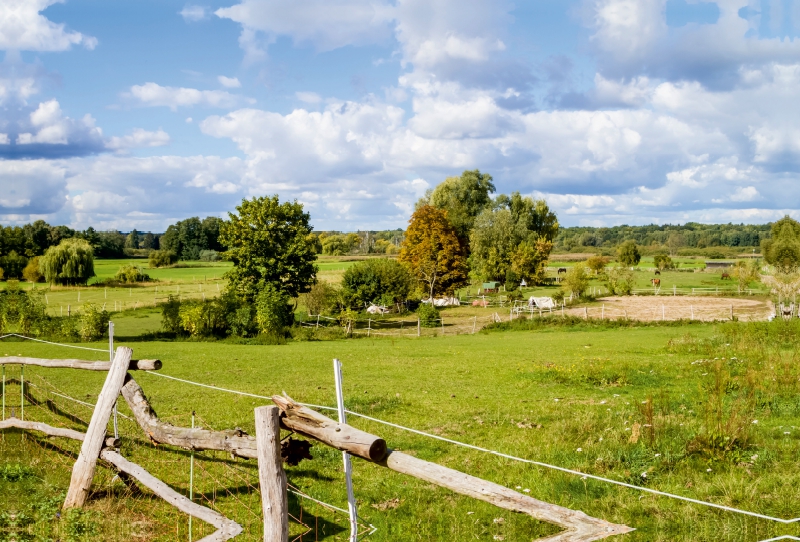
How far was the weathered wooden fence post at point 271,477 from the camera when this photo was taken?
5.46 meters

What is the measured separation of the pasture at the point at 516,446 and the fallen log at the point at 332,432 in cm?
238

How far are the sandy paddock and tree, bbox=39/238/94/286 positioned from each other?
210 ft

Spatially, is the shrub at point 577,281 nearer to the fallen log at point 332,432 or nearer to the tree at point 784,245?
the tree at point 784,245

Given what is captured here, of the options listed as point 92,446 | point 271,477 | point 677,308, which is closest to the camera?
point 271,477

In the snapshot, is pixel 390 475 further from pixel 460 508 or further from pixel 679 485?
pixel 679 485

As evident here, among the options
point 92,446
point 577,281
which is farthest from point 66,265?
point 92,446

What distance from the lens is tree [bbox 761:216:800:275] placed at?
262 ft

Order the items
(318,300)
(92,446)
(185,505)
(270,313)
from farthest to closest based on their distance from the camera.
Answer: (318,300), (270,313), (92,446), (185,505)

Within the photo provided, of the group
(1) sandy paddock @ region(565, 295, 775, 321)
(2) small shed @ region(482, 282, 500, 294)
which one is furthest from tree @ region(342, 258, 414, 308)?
(2) small shed @ region(482, 282, 500, 294)

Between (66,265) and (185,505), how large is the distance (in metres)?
83.6

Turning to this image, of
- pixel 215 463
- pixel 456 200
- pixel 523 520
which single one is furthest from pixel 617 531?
pixel 456 200

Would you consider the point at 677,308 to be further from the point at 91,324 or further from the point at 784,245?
the point at 91,324

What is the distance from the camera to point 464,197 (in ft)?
300

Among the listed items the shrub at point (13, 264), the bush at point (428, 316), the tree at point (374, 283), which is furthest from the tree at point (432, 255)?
the shrub at point (13, 264)
